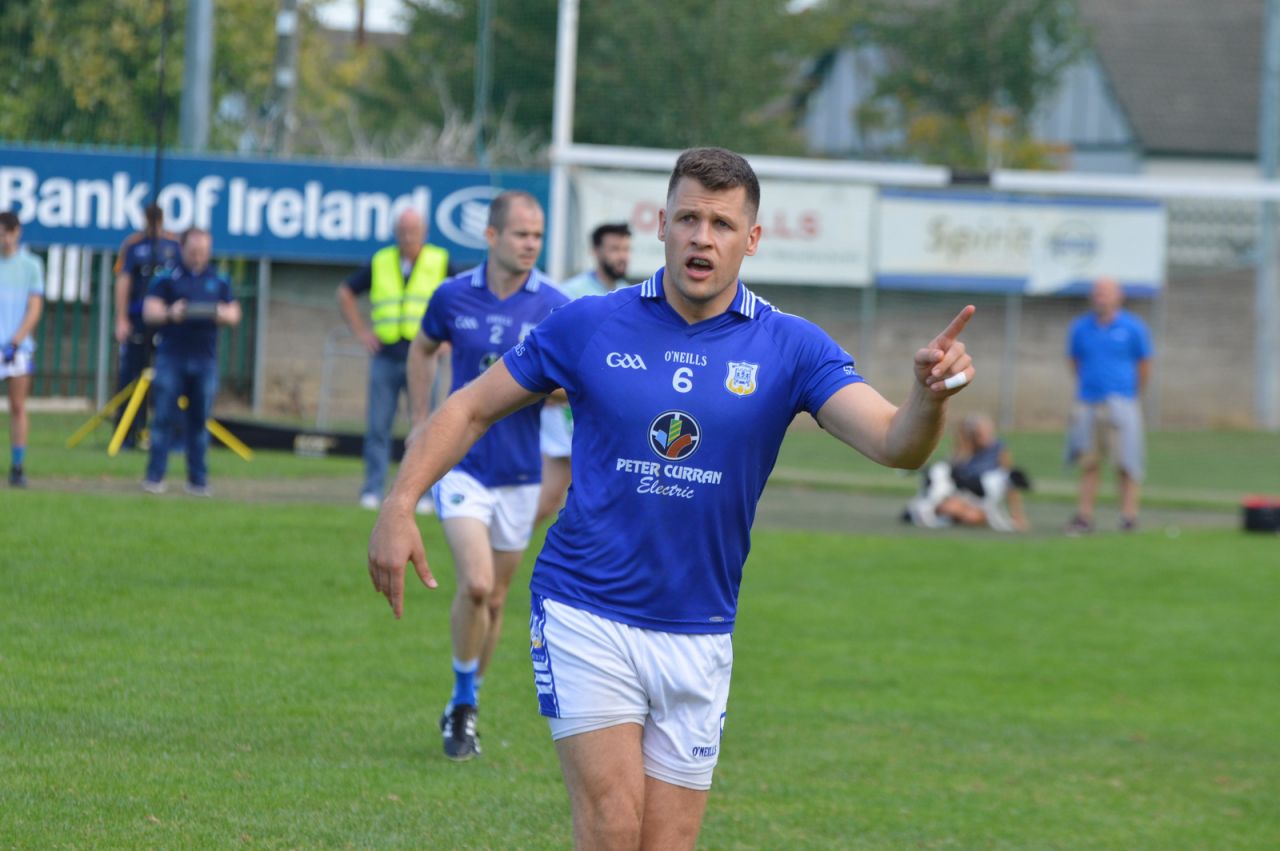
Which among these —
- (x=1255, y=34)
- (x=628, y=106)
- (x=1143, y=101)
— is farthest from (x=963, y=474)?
(x=1255, y=34)

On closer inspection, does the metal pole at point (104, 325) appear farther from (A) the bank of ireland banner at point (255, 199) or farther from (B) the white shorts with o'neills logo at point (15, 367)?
(B) the white shorts with o'neills logo at point (15, 367)

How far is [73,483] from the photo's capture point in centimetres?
1502

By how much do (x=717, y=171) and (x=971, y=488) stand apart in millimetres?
12772

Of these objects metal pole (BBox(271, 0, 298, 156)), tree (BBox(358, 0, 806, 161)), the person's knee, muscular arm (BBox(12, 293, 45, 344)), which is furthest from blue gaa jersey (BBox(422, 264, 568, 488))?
tree (BBox(358, 0, 806, 161))

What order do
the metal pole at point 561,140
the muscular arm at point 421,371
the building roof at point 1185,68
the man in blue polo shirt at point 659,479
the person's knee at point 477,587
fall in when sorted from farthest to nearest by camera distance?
the building roof at point 1185,68, the metal pole at point 561,140, the muscular arm at point 421,371, the person's knee at point 477,587, the man in blue polo shirt at point 659,479

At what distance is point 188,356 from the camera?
1467cm

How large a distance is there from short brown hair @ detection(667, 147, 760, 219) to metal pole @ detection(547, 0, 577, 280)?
17.1m

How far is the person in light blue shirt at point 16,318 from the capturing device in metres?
14.5

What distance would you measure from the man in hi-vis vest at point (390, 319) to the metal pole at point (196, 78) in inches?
383

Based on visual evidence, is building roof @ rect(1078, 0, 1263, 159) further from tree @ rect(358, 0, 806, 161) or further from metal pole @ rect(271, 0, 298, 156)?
metal pole @ rect(271, 0, 298, 156)

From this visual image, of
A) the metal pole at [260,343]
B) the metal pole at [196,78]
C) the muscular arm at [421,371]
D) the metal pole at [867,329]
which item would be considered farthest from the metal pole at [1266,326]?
the muscular arm at [421,371]

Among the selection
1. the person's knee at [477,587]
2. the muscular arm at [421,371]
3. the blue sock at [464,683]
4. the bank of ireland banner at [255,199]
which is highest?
the bank of ireland banner at [255,199]

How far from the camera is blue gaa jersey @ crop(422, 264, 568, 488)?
8078 mm

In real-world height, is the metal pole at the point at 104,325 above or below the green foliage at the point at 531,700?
above
